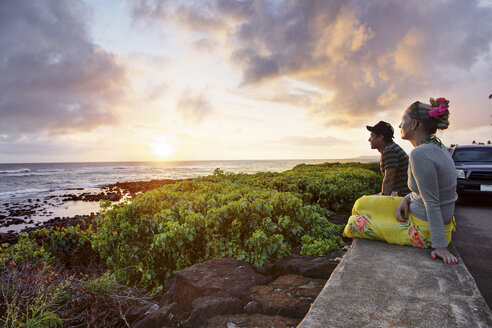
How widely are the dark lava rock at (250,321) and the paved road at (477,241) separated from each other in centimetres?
243

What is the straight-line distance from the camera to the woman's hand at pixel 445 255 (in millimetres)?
2805

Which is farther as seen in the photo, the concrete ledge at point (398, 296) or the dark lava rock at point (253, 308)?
the dark lava rock at point (253, 308)

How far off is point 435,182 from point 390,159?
2.21m

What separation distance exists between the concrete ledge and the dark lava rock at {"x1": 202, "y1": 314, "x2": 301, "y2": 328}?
1.14ft

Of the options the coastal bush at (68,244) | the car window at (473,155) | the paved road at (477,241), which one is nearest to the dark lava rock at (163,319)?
the paved road at (477,241)

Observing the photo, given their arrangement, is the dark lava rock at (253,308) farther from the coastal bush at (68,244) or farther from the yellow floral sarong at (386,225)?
the coastal bush at (68,244)

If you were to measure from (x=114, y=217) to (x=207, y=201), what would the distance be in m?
1.81

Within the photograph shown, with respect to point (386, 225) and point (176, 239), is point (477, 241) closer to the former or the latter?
point (386, 225)

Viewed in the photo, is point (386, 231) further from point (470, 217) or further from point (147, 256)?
point (470, 217)

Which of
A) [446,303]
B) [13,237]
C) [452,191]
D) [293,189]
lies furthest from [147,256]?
[13,237]

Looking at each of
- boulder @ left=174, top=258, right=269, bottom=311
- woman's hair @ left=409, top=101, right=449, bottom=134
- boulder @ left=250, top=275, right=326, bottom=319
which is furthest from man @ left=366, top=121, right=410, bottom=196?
boulder @ left=174, top=258, right=269, bottom=311

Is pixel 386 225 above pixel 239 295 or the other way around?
above

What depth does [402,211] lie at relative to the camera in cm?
346

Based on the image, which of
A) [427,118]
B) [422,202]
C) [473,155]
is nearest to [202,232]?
[422,202]
